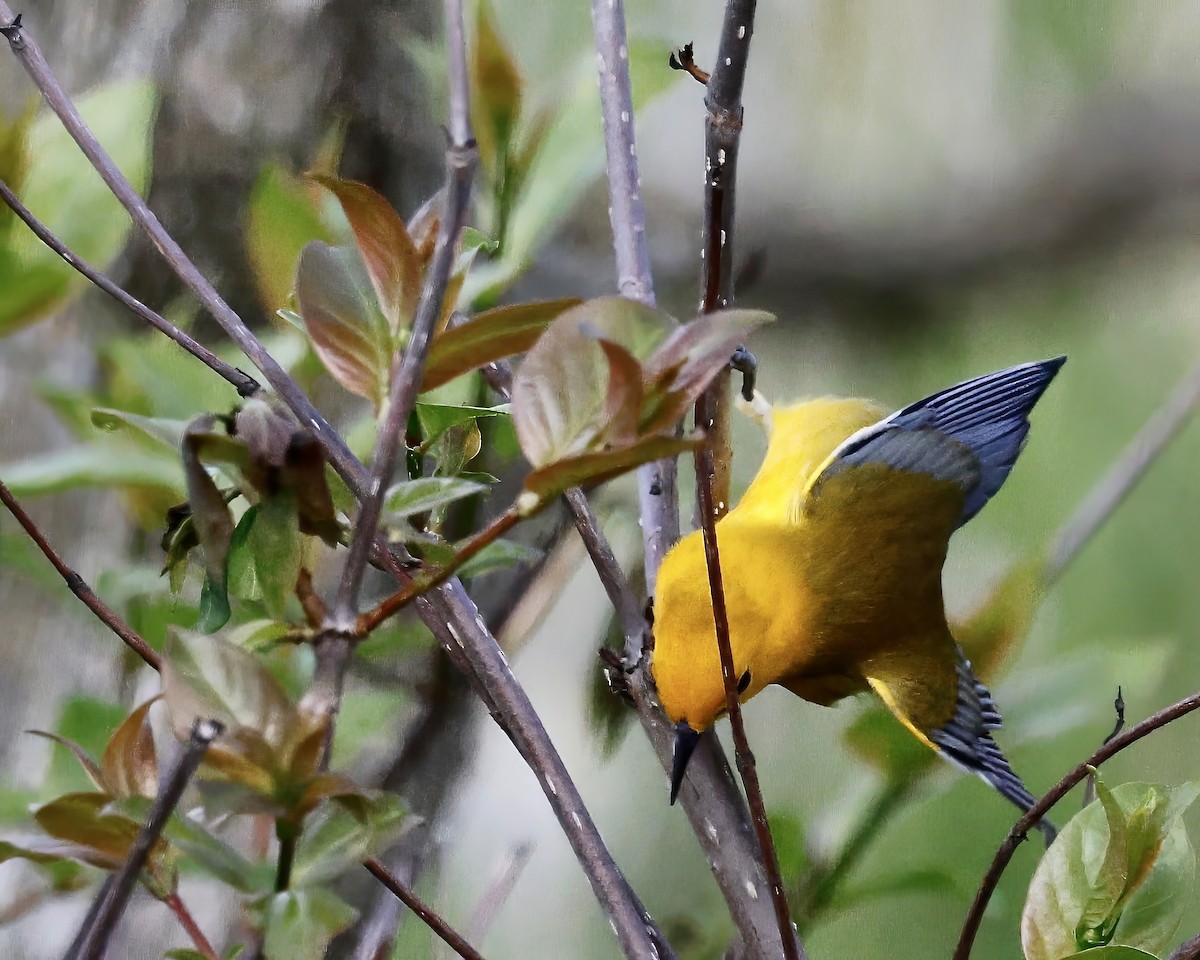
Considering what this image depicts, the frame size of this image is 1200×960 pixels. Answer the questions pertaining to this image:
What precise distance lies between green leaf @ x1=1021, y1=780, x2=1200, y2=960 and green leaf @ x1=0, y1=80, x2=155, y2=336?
0.43m

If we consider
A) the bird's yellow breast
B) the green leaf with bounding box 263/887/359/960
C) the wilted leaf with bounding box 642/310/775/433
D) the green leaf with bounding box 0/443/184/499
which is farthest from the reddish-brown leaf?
the bird's yellow breast

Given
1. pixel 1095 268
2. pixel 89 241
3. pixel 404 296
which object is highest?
pixel 1095 268

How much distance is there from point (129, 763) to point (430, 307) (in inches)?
5.7

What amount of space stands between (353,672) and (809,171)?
18.3 inches

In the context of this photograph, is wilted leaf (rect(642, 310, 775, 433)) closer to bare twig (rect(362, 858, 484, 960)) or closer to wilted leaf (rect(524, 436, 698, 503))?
wilted leaf (rect(524, 436, 698, 503))

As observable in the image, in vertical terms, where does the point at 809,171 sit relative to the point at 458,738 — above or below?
above

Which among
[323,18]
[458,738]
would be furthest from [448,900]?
[323,18]

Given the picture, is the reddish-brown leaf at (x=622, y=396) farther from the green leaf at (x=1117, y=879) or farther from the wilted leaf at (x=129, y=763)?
the green leaf at (x=1117, y=879)

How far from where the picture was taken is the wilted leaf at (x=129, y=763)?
0.28 m

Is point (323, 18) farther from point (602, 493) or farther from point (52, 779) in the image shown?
point (52, 779)

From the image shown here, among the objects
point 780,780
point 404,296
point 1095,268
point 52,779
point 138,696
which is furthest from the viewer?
point 1095,268

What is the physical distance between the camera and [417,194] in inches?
32.4

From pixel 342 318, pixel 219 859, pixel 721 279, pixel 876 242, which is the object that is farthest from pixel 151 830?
pixel 876 242

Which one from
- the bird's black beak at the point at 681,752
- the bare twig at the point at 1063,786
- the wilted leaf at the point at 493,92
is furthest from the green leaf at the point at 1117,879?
the wilted leaf at the point at 493,92
